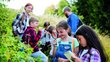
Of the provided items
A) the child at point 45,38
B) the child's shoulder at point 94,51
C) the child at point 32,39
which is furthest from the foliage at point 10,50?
the child at point 45,38

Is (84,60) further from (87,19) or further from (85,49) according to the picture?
(87,19)

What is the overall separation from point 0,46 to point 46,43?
4.75 metres

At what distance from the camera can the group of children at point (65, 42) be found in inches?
250

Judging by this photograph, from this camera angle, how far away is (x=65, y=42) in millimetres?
8438

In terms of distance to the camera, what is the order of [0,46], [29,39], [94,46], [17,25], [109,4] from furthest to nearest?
[109,4]
[17,25]
[29,39]
[0,46]
[94,46]

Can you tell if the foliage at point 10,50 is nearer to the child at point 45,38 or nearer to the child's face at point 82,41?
the child's face at point 82,41

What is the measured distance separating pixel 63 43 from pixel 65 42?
44 millimetres

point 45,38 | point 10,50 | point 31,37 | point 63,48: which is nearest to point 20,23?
point 31,37

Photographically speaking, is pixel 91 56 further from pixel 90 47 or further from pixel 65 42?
pixel 65 42

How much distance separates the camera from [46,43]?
1202cm

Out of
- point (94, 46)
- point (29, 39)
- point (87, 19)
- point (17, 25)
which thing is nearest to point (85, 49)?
point (94, 46)

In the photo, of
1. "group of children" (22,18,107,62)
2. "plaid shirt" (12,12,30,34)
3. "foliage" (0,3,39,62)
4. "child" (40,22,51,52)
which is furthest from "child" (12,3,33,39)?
"foliage" (0,3,39,62)

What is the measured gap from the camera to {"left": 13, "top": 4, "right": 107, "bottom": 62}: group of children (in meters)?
6.34

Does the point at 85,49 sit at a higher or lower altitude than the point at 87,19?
lower
